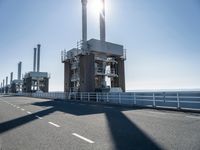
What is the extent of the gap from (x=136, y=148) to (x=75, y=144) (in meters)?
1.61

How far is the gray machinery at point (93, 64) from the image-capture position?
104ft

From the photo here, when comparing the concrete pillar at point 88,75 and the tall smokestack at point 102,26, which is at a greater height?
the tall smokestack at point 102,26

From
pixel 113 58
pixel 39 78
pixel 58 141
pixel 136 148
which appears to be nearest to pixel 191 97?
pixel 136 148

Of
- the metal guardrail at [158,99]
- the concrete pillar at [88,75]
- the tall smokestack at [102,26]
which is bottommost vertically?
the metal guardrail at [158,99]

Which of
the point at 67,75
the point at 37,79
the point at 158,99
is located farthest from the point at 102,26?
the point at 37,79

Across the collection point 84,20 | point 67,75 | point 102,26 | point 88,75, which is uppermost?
point 84,20

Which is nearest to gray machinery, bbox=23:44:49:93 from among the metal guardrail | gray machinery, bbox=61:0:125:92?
gray machinery, bbox=61:0:125:92

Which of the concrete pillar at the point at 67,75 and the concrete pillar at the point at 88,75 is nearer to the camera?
the concrete pillar at the point at 88,75

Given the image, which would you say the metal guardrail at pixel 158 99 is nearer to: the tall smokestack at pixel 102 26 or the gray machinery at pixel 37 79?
the tall smokestack at pixel 102 26

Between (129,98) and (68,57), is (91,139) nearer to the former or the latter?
(129,98)

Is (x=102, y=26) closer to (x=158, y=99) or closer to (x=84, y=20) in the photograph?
(x=84, y=20)

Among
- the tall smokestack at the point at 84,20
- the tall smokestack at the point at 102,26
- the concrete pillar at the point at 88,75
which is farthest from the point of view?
the tall smokestack at the point at 84,20

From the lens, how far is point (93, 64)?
104ft

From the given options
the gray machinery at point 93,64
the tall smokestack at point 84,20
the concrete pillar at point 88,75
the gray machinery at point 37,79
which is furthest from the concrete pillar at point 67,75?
the gray machinery at point 37,79
